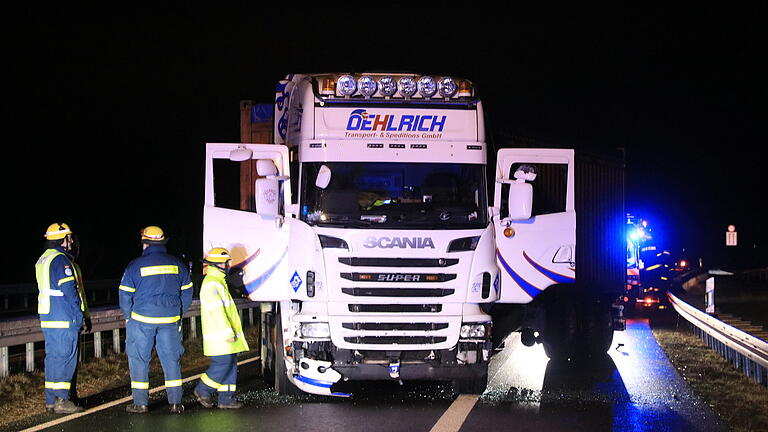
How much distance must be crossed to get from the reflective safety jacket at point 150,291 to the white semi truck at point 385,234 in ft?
3.61

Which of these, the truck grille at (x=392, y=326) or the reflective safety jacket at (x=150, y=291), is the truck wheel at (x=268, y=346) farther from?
the reflective safety jacket at (x=150, y=291)

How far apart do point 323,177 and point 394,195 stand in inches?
29.4

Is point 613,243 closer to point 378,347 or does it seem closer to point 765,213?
point 378,347

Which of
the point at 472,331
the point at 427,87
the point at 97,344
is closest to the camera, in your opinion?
the point at 472,331

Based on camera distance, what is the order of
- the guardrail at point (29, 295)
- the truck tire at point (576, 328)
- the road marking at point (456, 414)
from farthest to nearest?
the guardrail at point (29, 295), the truck tire at point (576, 328), the road marking at point (456, 414)

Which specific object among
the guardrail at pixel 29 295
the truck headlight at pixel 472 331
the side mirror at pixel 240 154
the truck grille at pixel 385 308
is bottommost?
the guardrail at pixel 29 295

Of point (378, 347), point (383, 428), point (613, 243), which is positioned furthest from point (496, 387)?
point (613, 243)

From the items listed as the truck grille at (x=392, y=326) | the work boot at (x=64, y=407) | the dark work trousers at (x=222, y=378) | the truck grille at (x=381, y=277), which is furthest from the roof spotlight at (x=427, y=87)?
the work boot at (x=64, y=407)

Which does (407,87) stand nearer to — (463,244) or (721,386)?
(463,244)

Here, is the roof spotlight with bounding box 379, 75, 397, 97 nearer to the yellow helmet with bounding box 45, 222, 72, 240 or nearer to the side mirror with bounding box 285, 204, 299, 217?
the side mirror with bounding box 285, 204, 299, 217

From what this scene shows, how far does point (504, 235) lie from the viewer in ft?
36.8

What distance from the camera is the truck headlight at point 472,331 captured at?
33.3 ft

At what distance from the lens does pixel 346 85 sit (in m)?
10.8

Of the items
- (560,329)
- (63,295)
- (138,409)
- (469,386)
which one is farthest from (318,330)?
(560,329)
